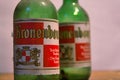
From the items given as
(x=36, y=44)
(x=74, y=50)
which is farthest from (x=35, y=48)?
(x=74, y=50)

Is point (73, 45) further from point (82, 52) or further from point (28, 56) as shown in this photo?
point (28, 56)

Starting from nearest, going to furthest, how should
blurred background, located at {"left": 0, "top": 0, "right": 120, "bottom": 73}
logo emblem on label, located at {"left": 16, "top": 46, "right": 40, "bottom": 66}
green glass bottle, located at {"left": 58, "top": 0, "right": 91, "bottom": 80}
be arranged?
logo emblem on label, located at {"left": 16, "top": 46, "right": 40, "bottom": 66} < green glass bottle, located at {"left": 58, "top": 0, "right": 91, "bottom": 80} < blurred background, located at {"left": 0, "top": 0, "right": 120, "bottom": 73}

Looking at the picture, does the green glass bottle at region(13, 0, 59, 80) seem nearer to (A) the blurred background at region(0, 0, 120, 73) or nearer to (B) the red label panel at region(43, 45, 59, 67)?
(B) the red label panel at region(43, 45, 59, 67)

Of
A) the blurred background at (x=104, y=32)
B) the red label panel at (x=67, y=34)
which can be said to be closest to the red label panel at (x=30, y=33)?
the red label panel at (x=67, y=34)

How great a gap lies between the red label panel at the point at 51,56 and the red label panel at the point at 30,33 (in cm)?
2

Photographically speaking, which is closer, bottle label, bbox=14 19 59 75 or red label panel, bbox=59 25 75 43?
bottle label, bbox=14 19 59 75

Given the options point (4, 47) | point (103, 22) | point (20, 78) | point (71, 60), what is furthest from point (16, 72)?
point (103, 22)

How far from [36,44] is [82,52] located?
14cm

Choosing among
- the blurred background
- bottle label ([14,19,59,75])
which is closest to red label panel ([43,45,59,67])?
bottle label ([14,19,59,75])

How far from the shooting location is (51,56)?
1.47 ft

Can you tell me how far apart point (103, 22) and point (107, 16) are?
0.08ft

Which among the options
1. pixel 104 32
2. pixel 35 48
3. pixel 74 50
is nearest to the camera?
pixel 35 48

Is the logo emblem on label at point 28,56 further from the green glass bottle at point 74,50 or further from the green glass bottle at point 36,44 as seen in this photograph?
the green glass bottle at point 74,50

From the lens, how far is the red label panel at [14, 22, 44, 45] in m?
0.44
